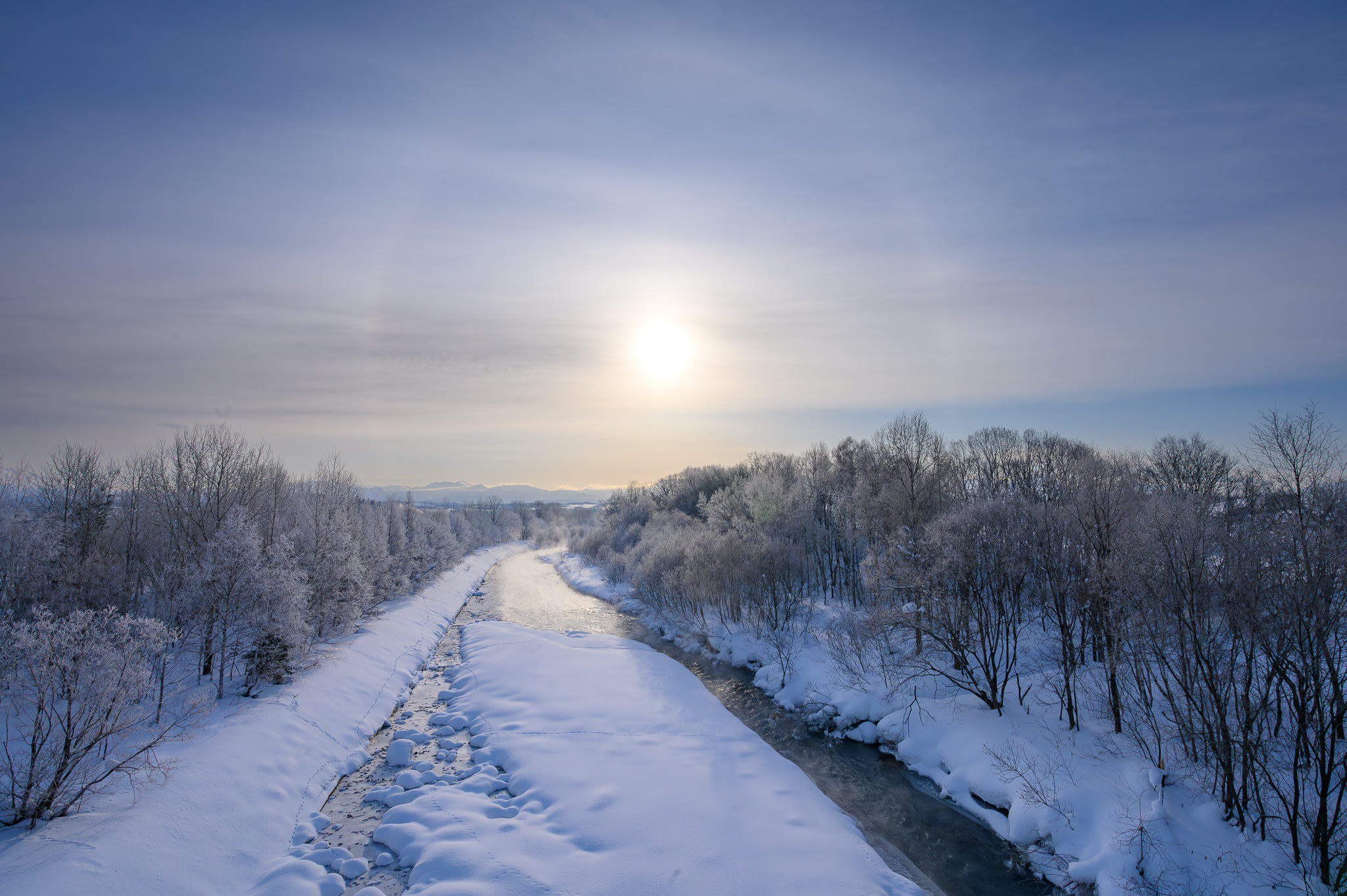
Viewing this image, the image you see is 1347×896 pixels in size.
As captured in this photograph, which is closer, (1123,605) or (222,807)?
(222,807)

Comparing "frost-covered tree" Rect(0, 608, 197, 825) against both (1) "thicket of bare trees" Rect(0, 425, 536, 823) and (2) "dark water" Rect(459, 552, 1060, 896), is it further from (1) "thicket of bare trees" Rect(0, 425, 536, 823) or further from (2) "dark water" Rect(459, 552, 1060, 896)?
(2) "dark water" Rect(459, 552, 1060, 896)

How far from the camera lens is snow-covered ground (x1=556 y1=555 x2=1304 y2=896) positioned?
1132 cm

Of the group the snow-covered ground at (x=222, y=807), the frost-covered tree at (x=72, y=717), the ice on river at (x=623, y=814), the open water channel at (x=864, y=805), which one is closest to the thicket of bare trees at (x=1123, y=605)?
the open water channel at (x=864, y=805)

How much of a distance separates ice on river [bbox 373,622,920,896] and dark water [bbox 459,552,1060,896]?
3.32ft

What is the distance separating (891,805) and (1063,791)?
402 cm

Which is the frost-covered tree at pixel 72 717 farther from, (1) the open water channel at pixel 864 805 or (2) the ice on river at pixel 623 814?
(2) the ice on river at pixel 623 814

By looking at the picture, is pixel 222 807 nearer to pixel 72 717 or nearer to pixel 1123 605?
pixel 72 717

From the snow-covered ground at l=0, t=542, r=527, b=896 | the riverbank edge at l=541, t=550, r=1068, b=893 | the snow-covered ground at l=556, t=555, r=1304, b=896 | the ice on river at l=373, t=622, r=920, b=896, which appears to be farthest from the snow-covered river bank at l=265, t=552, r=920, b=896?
the snow-covered ground at l=556, t=555, r=1304, b=896

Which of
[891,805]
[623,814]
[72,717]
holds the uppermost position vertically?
[72,717]

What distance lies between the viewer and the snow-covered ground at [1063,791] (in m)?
11.3

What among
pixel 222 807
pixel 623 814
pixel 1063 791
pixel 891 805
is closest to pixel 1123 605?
pixel 1063 791

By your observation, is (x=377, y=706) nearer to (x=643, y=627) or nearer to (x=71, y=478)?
(x=643, y=627)

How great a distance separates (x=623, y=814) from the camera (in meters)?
13.3

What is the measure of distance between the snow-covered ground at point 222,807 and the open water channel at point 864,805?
108cm
